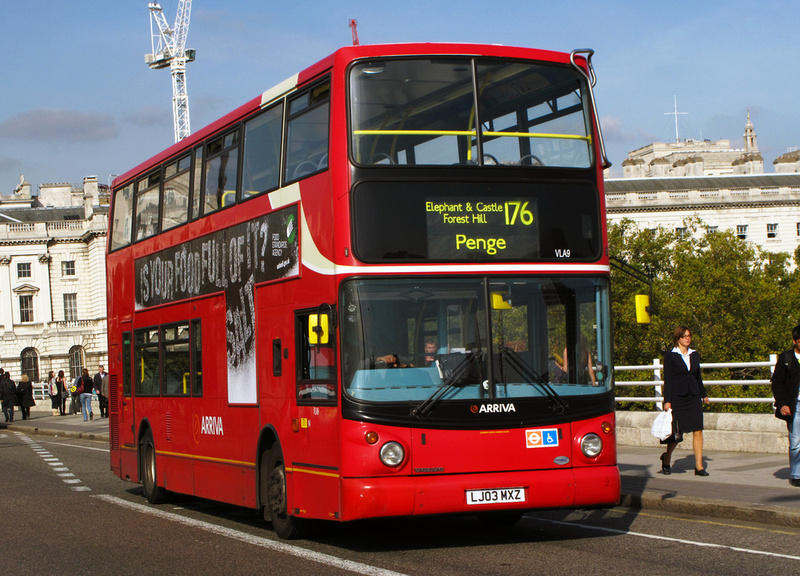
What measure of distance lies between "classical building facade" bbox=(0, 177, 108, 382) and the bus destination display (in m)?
94.2

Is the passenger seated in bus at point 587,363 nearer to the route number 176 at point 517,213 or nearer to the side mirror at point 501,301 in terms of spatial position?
the side mirror at point 501,301

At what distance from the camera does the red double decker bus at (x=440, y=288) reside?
957 cm

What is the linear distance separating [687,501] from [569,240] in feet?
12.1

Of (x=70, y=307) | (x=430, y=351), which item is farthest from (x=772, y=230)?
(x=430, y=351)

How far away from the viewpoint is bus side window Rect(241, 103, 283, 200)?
1140cm

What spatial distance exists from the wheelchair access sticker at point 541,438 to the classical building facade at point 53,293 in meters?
94.4

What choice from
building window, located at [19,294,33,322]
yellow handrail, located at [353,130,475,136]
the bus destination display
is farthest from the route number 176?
building window, located at [19,294,33,322]

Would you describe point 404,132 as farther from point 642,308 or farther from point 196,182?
point 196,182

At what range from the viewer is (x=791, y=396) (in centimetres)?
1266

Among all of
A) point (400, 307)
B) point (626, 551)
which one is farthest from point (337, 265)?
point (626, 551)

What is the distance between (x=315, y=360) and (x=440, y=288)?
141cm

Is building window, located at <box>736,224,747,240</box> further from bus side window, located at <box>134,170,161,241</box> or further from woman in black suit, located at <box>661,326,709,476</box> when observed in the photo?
bus side window, located at <box>134,170,161,241</box>

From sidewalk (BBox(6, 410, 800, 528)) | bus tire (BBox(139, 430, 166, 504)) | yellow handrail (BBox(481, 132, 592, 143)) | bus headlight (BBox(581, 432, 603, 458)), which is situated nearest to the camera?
bus headlight (BBox(581, 432, 603, 458))

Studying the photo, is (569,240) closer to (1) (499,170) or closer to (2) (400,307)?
(1) (499,170)
